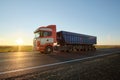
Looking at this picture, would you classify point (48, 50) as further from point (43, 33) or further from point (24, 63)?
point (24, 63)

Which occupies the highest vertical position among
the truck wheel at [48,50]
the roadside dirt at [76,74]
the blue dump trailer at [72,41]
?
the blue dump trailer at [72,41]

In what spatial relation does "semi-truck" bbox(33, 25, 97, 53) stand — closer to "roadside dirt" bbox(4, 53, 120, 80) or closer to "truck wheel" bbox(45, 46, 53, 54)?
"truck wheel" bbox(45, 46, 53, 54)

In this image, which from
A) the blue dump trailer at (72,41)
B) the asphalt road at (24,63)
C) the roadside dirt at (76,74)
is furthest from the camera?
the blue dump trailer at (72,41)

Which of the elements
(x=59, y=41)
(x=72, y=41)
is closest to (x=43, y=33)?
(x=59, y=41)

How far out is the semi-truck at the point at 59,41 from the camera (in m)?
15.6

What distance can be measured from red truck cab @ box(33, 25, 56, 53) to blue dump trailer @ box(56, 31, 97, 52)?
104 inches

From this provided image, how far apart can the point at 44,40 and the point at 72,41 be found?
7.02 metres

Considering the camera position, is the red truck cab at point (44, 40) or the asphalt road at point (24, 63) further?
the red truck cab at point (44, 40)

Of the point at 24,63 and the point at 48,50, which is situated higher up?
the point at 48,50

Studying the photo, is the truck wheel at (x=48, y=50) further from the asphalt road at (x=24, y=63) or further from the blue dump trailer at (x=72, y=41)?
the asphalt road at (x=24, y=63)

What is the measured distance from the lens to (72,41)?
2119 centimetres

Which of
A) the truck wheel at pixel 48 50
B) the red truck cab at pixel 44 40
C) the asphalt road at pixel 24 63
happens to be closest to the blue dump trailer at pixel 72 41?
the truck wheel at pixel 48 50

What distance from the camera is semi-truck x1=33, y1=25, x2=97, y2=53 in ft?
51.1

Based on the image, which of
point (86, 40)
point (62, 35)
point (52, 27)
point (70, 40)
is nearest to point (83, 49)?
point (86, 40)
